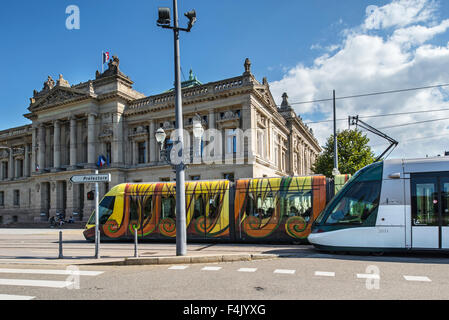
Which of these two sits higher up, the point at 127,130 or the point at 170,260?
the point at 127,130

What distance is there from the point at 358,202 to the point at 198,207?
6846 mm

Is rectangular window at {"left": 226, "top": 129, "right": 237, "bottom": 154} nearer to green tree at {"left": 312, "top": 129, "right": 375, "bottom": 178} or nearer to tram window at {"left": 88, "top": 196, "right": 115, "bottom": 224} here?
green tree at {"left": 312, "top": 129, "right": 375, "bottom": 178}

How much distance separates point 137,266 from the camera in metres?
9.35

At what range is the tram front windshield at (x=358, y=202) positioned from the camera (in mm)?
10344

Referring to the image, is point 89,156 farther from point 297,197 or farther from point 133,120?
point 297,197

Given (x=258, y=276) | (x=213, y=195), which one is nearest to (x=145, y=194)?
(x=213, y=195)

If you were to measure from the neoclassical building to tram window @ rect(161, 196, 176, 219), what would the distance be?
18179 millimetres

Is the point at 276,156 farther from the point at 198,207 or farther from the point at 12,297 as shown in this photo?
the point at 12,297

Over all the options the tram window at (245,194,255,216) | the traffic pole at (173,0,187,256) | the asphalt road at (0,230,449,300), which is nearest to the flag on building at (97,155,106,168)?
the asphalt road at (0,230,449,300)

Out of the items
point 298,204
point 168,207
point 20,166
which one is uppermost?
point 20,166

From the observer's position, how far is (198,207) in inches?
582

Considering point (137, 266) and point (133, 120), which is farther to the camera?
point (133, 120)

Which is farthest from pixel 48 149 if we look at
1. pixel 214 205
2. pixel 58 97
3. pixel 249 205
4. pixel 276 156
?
pixel 249 205
